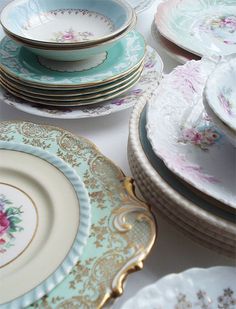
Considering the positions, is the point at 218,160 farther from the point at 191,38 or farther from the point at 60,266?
the point at 191,38

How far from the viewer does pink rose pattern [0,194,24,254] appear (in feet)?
1.34

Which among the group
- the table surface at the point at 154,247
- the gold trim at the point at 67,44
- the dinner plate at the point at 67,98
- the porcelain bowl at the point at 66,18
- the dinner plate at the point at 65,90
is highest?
the gold trim at the point at 67,44

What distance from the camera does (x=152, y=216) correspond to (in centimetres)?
41

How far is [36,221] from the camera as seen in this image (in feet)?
1.40

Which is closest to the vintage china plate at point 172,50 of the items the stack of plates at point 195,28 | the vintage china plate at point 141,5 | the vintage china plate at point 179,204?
the stack of plates at point 195,28

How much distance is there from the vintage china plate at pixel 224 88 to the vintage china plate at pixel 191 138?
4 centimetres

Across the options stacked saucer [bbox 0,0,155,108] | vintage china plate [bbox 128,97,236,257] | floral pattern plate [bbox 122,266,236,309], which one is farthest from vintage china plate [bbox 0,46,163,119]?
floral pattern plate [bbox 122,266,236,309]

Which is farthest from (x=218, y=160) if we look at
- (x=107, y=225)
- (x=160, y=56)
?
(x=160, y=56)

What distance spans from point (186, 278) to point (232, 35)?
543 mm

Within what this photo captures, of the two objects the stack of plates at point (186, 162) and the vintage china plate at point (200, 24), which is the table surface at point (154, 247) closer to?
the stack of plates at point (186, 162)

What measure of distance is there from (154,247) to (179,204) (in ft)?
0.26

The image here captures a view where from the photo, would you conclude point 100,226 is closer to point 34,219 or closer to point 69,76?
point 34,219

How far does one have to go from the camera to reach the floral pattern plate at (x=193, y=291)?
0.36m

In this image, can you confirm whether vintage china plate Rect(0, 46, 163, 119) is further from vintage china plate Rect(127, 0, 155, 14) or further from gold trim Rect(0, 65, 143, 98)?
vintage china plate Rect(127, 0, 155, 14)
